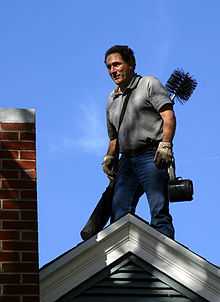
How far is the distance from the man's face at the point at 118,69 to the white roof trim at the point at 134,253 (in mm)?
1650

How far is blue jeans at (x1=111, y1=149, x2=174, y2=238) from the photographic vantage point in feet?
28.1

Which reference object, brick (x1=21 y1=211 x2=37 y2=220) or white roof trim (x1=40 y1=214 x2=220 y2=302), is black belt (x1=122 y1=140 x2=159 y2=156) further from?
brick (x1=21 y1=211 x2=37 y2=220)

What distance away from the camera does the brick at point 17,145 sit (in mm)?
7430

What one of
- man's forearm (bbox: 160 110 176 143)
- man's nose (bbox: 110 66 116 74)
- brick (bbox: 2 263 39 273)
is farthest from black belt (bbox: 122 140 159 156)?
brick (bbox: 2 263 39 273)

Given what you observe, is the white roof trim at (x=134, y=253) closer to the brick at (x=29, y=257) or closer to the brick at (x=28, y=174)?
the brick at (x=29, y=257)

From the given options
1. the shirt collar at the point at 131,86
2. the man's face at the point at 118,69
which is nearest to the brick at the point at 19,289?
the shirt collar at the point at 131,86

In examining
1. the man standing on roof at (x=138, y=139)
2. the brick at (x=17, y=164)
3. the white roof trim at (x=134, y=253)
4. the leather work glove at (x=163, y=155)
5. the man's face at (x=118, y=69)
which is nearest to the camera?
the brick at (x=17, y=164)

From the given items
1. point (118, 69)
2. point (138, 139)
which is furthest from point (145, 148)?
point (118, 69)

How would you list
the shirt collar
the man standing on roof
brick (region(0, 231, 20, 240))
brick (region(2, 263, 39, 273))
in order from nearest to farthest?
1. brick (region(2, 263, 39, 273))
2. brick (region(0, 231, 20, 240))
3. the man standing on roof
4. the shirt collar

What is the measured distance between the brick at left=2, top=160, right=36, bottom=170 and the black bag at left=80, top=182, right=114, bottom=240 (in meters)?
1.56

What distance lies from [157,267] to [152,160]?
1.24 metres

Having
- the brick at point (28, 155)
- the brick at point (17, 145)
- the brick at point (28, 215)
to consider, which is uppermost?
the brick at point (17, 145)

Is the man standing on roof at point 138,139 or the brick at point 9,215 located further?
the man standing on roof at point 138,139

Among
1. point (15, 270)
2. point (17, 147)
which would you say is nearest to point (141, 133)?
point (17, 147)
